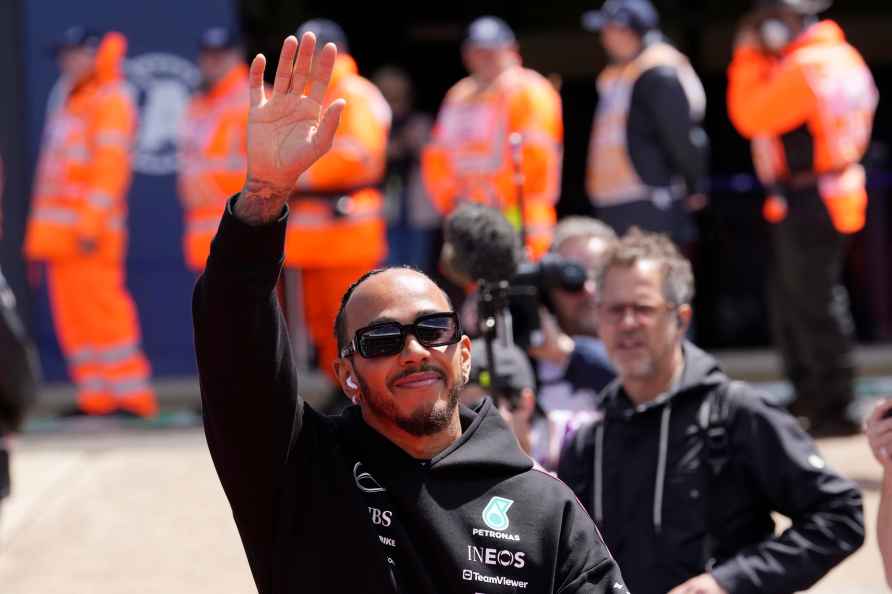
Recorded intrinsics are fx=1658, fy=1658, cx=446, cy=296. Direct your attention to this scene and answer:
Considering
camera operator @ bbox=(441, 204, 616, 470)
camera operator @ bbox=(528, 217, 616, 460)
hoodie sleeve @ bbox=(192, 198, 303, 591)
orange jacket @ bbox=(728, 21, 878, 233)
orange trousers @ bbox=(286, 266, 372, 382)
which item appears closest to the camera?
hoodie sleeve @ bbox=(192, 198, 303, 591)

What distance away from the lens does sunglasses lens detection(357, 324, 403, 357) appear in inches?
105

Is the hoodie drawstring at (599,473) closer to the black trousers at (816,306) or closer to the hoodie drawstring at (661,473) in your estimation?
the hoodie drawstring at (661,473)

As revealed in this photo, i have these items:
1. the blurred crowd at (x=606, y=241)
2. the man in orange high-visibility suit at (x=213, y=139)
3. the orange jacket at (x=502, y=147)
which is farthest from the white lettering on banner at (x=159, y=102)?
the orange jacket at (x=502, y=147)

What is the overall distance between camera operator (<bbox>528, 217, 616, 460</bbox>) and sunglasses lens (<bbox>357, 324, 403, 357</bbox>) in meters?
1.72

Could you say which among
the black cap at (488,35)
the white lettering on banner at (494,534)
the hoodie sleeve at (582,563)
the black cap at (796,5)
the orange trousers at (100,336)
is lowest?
the orange trousers at (100,336)

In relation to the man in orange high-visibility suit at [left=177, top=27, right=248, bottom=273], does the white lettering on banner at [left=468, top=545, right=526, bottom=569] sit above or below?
below

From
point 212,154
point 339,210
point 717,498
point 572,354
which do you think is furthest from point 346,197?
point 717,498

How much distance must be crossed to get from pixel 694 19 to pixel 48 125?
405 cm

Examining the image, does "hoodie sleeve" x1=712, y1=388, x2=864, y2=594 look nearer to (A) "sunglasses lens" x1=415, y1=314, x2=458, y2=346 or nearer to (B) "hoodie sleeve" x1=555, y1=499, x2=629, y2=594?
(B) "hoodie sleeve" x1=555, y1=499, x2=629, y2=594

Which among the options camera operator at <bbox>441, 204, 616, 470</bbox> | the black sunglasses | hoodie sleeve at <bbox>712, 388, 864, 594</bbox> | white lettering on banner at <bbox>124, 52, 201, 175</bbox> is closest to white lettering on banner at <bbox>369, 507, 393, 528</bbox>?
the black sunglasses

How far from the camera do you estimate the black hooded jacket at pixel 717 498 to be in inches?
144

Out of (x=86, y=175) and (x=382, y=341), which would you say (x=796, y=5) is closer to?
(x=86, y=175)

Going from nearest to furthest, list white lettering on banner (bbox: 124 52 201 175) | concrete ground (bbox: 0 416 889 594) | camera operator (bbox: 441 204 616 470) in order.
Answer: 1. camera operator (bbox: 441 204 616 470)
2. concrete ground (bbox: 0 416 889 594)
3. white lettering on banner (bbox: 124 52 201 175)

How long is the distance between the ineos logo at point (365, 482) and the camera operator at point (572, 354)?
171 cm
